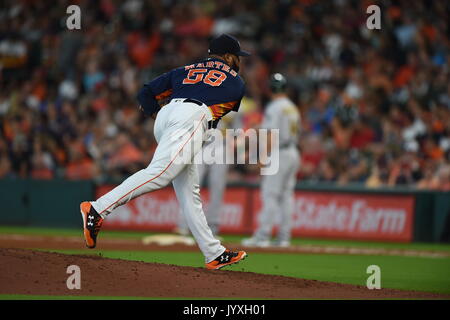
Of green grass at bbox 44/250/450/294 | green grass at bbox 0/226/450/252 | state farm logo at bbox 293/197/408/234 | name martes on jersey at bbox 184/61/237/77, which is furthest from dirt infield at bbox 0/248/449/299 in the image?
state farm logo at bbox 293/197/408/234

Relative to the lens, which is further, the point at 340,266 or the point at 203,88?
the point at 340,266

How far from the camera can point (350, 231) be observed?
1681 cm

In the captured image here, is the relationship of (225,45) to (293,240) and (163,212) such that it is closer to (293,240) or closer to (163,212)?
(293,240)

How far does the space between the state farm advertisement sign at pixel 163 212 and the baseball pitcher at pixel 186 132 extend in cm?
807

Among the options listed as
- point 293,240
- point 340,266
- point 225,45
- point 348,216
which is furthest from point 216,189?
point 225,45

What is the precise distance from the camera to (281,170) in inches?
551

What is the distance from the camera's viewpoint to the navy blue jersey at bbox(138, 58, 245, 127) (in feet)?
28.8

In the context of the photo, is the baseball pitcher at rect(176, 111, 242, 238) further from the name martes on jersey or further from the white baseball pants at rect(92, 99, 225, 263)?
the white baseball pants at rect(92, 99, 225, 263)

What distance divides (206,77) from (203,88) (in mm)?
146

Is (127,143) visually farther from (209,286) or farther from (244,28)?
(209,286)

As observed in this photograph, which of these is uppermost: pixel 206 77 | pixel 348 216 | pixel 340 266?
pixel 206 77

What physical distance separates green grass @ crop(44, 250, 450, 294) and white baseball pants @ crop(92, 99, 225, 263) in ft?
3.87

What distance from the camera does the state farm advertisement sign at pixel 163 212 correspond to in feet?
56.1
